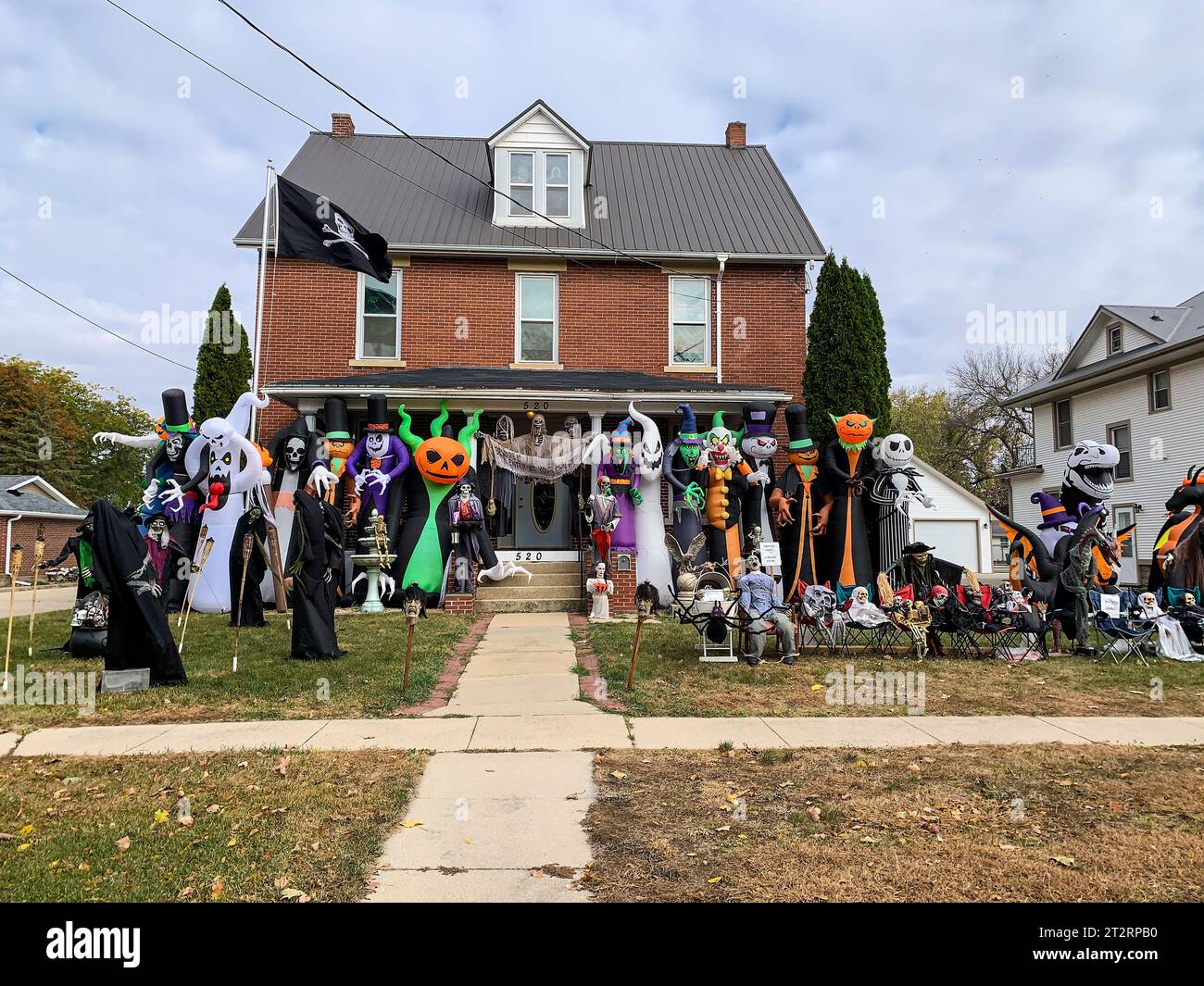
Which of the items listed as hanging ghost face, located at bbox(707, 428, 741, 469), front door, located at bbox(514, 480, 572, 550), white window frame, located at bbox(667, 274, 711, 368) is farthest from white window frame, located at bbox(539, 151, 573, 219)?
hanging ghost face, located at bbox(707, 428, 741, 469)

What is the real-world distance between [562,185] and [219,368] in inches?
386

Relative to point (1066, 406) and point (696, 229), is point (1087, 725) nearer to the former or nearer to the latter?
point (696, 229)

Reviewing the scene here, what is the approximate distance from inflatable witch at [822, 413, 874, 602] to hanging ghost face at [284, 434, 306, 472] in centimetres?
921

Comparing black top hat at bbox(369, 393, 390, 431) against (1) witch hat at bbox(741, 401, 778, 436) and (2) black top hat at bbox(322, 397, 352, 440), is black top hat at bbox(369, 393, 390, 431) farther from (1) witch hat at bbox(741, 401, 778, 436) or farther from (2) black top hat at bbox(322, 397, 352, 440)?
(1) witch hat at bbox(741, 401, 778, 436)

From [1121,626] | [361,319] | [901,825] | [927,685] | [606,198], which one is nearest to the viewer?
[901,825]

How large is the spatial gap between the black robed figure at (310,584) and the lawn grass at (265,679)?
216mm

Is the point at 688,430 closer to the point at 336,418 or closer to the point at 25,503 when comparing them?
the point at 336,418

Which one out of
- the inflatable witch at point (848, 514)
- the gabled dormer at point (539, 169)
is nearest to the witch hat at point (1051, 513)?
the inflatable witch at point (848, 514)

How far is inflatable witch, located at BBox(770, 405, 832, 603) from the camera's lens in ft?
39.8

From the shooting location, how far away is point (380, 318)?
16219mm

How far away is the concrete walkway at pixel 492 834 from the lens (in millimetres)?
3410

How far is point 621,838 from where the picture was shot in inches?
154

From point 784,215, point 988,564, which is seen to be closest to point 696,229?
point 784,215

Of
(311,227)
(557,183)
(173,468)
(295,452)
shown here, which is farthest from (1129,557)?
(173,468)
